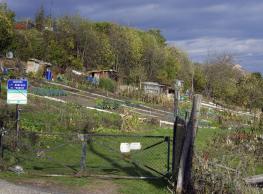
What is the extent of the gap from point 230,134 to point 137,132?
4343 mm

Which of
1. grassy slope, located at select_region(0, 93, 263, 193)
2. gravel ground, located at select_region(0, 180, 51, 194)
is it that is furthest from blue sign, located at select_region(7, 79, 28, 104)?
gravel ground, located at select_region(0, 180, 51, 194)

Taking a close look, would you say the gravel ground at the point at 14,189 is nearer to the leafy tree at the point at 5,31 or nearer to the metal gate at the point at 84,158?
the metal gate at the point at 84,158

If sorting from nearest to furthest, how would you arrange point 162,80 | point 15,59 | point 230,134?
point 230,134
point 15,59
point 162,80

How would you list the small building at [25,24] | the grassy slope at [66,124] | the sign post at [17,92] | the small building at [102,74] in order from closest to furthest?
1. the grassy slope at [66,124]
2. the sign post at [17,92]
3. the small building at [102,74]
4. the small building at [25,24]

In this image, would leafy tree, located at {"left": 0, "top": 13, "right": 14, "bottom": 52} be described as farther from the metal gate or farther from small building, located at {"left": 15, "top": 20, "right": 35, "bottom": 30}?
the metal gate

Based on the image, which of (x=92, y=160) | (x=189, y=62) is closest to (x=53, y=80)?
(x=92, y=160)

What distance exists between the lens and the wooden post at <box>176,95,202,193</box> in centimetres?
1014

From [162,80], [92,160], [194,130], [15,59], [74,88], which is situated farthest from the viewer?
[162,80]

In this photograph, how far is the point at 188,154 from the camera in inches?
407

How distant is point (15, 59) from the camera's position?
1610 inches

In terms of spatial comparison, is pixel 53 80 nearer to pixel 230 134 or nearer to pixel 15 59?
pixel 15 59

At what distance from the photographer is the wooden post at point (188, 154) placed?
10.1m

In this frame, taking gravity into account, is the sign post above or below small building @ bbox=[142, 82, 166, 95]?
below

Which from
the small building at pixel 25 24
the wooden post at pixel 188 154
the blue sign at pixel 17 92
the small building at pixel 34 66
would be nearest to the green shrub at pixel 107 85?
the small building at pixel 34 66
